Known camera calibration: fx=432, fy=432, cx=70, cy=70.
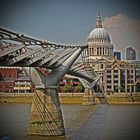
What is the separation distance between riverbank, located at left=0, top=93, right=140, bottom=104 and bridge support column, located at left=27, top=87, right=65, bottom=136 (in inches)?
290

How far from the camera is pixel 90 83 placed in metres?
12.2

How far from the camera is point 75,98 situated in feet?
40.6

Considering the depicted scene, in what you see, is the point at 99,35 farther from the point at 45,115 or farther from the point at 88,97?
the point at 45,115

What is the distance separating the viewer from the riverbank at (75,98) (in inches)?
459

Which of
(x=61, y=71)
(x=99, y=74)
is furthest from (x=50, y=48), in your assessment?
(x=99, y=74)

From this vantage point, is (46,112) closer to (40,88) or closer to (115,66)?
(40,88)

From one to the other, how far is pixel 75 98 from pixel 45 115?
8.14 m

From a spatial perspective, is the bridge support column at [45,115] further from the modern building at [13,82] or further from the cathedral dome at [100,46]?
the cathedral dome at [100,46]

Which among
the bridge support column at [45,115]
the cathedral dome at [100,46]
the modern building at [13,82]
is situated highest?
the cathedral dome at [100,46]

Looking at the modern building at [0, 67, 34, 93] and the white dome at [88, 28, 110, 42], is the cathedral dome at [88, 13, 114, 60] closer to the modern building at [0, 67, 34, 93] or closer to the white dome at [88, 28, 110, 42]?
the white dome at [88, 28, 110, 42]

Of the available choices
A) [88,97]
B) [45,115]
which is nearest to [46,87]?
[45,115]

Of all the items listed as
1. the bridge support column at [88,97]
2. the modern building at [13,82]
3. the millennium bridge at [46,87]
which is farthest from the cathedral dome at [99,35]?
the millennium bridge at [46,87]

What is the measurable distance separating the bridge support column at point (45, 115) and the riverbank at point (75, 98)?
24.1 ft

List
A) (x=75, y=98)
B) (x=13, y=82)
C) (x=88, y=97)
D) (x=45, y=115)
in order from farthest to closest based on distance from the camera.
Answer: (x=13, y=82) → (x=75, y=98) → (x=88, y=97) → (x=45, y=115)
